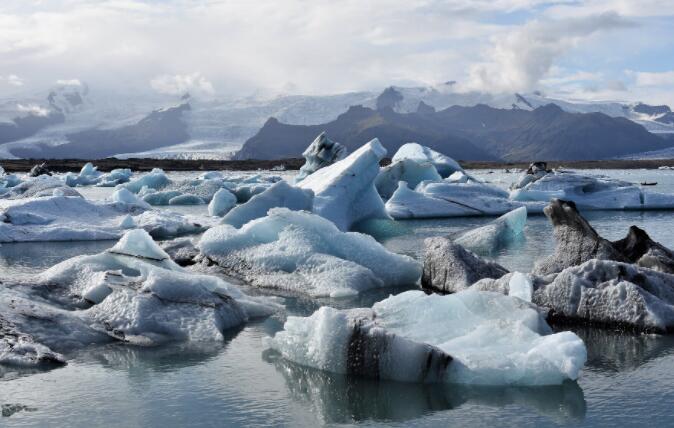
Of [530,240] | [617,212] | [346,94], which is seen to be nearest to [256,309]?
[530,240]

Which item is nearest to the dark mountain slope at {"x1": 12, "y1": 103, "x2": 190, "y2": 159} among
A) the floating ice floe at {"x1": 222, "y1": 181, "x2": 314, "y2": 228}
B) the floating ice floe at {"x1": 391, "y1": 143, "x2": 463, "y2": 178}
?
the floating ice floe at {"x1": 391, "y1": 143, "x2": 463, "y2": 178}

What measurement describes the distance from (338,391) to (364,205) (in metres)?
9.71

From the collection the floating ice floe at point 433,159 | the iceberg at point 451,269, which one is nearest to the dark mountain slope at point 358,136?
the floating ice floe at point 433,159

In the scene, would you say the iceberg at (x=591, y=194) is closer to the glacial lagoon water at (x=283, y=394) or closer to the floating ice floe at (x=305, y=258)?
the floating ice floe at (x=305, y=258)

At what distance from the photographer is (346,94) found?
136375 millimetres

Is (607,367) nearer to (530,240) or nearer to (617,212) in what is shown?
(530,240)

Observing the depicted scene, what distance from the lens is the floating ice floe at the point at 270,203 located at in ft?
35.6

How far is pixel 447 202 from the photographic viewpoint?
17.1 meters

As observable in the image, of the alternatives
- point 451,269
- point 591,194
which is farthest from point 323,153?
point 451,269

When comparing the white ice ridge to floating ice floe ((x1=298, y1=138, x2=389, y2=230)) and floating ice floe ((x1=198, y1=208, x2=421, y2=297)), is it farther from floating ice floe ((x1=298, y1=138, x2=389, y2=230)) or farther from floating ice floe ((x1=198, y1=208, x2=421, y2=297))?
floating ice floe ((x1=298, y1=138, x2=389, y2=230))

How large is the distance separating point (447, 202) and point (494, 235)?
6.85 meters

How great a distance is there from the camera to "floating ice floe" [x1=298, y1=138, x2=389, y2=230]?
1309cm

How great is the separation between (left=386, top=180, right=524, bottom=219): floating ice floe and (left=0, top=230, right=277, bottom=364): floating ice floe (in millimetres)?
10180

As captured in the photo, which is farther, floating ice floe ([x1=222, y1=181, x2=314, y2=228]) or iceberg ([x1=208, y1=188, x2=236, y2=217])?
iceberg ([x1=208, y1=188, x2=236, y2=217])
